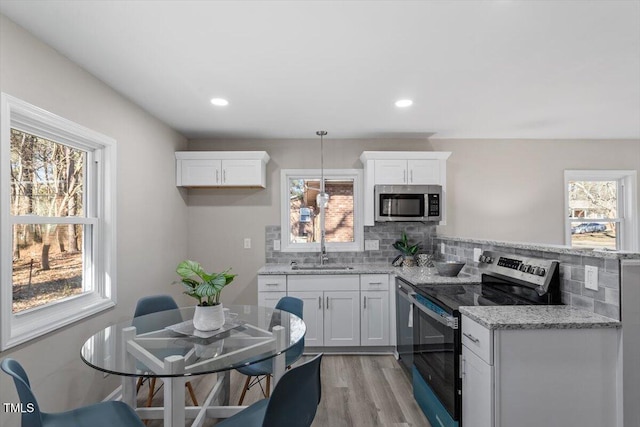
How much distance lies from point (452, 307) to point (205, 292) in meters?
1.42

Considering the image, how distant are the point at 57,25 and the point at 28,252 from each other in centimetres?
128

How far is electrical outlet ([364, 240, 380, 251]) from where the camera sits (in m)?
3.95

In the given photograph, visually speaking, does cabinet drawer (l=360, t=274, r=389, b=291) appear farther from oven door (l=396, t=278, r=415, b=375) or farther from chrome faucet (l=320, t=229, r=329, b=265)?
chrome faucet (l=320, t=229, r=329, b=265)

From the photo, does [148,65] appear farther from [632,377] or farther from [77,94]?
[632,377]

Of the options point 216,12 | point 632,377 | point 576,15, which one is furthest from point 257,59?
point 632,377

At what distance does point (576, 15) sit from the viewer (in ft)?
5.38

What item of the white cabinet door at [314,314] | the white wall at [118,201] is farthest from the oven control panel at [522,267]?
the white wall at [118,201]

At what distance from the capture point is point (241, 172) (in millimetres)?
3615

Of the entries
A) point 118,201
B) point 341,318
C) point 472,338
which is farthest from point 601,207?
point 118,201

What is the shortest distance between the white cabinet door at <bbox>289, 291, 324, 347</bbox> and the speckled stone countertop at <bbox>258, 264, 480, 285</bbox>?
230mm

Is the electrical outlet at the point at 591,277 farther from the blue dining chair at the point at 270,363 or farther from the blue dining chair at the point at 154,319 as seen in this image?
the blue dining chair at the point at 154,319

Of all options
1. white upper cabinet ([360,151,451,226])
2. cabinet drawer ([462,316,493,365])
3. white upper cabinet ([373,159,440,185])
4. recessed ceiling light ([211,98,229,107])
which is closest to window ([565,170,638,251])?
white upper cabinet ([360,151,451,226])

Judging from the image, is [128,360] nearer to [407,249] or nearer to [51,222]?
[51,222]

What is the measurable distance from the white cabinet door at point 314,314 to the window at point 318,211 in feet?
2.36
